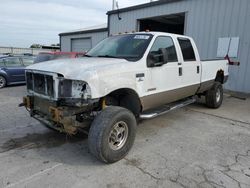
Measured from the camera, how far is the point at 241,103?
7.73 meters

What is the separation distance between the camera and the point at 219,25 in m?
9.74

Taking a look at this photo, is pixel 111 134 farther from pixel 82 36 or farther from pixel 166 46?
pixel 82 36

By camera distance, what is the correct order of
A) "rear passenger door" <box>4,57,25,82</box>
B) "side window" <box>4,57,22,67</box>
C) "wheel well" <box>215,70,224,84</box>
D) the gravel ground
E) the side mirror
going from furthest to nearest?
"side window" <box>4,57,22,67</box>
"rear passenger door" <box>4,57,25,82</box>
"wheel well" <box>215,70,224,84</box>
the side mirror
the gravel ground

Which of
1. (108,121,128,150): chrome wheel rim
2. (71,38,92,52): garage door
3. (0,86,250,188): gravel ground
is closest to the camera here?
(0,86,250,188): gravel ground

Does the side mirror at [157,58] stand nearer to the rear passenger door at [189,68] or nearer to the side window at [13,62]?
the rear passenger door at [189,68]

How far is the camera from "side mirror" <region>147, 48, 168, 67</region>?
413 centimetres

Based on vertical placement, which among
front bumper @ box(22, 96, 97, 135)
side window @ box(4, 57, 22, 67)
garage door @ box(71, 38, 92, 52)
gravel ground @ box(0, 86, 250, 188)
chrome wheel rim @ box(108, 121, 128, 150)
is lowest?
gravel ground @ box(0, 86, 250, 188)

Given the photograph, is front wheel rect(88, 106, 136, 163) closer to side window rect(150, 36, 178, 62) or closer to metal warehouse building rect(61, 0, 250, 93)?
side window rect(150, 36, 178, 62)

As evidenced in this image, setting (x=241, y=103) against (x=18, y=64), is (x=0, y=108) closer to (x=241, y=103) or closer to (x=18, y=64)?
(x=18, y=64)

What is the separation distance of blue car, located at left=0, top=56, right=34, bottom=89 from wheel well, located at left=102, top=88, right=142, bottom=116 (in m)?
8.76

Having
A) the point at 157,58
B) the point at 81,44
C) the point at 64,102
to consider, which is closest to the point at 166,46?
the point at 157,58

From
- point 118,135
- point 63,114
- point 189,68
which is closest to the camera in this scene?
point 63,114

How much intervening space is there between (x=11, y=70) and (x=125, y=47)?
8.72m

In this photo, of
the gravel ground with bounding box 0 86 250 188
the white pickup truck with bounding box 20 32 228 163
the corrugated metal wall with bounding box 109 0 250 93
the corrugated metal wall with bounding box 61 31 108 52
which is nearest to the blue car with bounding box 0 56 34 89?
the gravel ground with bounding box 0 86 250 188
